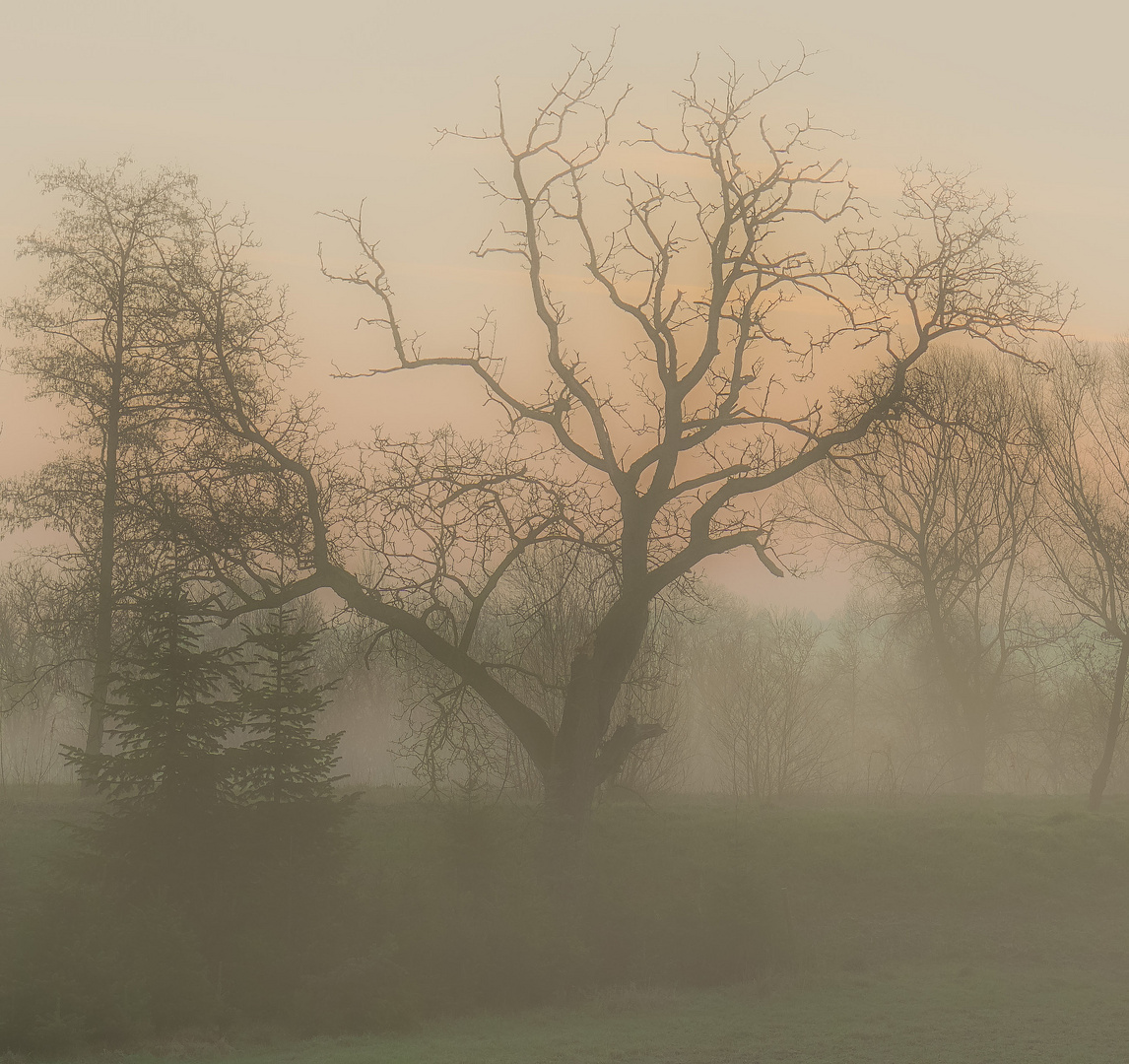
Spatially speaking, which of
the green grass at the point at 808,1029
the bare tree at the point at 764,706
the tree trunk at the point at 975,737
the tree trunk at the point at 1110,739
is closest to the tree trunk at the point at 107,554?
the green grass at the point at 808,1029

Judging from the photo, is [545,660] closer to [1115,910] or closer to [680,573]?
[680,573]

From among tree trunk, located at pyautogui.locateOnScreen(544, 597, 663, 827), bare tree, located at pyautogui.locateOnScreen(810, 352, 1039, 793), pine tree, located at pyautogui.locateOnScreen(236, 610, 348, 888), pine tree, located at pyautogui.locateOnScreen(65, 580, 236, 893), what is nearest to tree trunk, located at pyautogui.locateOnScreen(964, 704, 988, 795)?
bare tree, located at pyautogui.locateOnScreen(810, 352, 1039, 793)

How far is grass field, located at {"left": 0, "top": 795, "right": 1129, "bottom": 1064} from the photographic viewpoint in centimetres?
1281

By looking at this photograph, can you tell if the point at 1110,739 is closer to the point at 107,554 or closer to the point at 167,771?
the point at 167,771

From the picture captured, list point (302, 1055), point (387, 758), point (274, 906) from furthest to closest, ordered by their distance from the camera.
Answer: point (387, 758)
point (274, 906)
point (302, 1055)

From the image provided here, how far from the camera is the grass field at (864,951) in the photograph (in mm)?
12812

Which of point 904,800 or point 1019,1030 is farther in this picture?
point 904,800

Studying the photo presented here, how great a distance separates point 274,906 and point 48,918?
270 cm

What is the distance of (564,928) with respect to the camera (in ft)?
54.1

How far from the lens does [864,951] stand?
17531 mm

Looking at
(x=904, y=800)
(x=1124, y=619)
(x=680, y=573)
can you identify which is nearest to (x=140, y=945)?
(x=680, y=573)

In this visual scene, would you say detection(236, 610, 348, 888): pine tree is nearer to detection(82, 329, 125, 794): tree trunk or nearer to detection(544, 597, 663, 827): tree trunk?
detection(544, 597, 663, 827): tree trunk

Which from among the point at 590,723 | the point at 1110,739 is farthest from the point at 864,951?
the point at 1110,739

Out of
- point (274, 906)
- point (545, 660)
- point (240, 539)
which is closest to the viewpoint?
point (274, 906)
